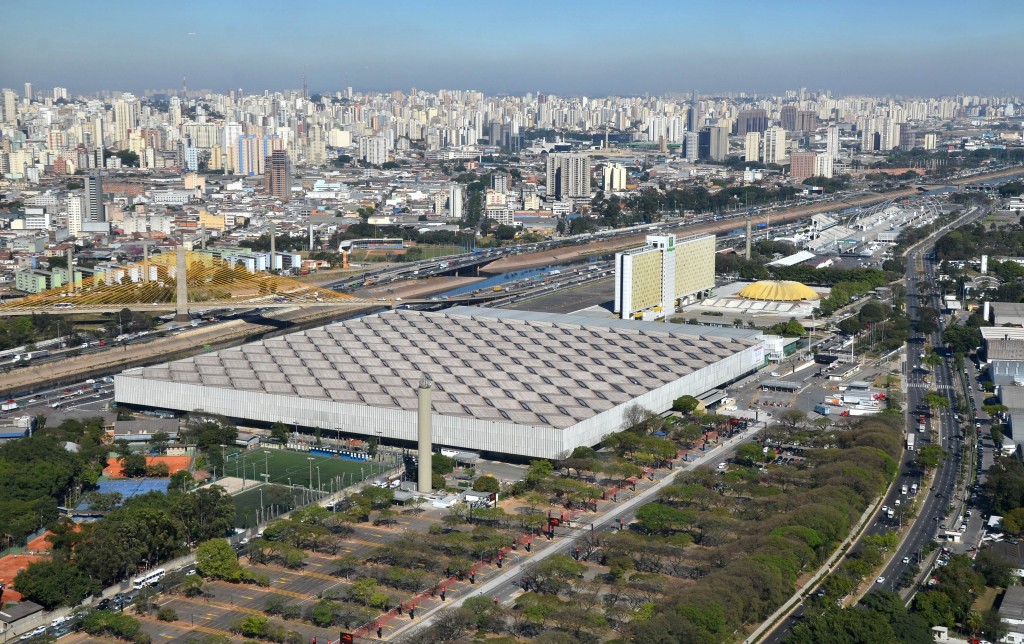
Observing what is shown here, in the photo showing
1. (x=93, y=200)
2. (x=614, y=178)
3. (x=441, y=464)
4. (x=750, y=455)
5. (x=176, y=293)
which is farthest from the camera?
(x=614, y=178)

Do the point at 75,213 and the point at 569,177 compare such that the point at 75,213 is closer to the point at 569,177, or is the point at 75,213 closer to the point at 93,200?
the point at 93,200

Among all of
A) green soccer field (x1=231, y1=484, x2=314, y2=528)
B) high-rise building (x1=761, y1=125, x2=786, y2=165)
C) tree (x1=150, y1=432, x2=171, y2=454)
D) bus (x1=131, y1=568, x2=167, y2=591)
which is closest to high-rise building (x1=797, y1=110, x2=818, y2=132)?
high-rise building (x1=761, y1=125, x2=786, y2=165)

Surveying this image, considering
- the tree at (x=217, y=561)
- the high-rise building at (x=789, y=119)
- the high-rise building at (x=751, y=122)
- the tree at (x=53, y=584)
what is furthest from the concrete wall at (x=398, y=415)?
the high-rise building at (x=789, y=119)

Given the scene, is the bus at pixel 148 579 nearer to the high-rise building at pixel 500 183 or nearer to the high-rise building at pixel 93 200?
the high-rise building at pixel 93 200

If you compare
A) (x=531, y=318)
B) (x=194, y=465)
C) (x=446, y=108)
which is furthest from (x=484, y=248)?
(x=446, y=108)

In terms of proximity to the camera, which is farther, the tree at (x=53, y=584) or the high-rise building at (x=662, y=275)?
the high-rise building at (x=662, y=275)

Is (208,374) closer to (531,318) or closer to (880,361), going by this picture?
(531,318)

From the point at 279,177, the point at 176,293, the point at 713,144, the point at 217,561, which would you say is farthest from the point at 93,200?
the point at 713,144
